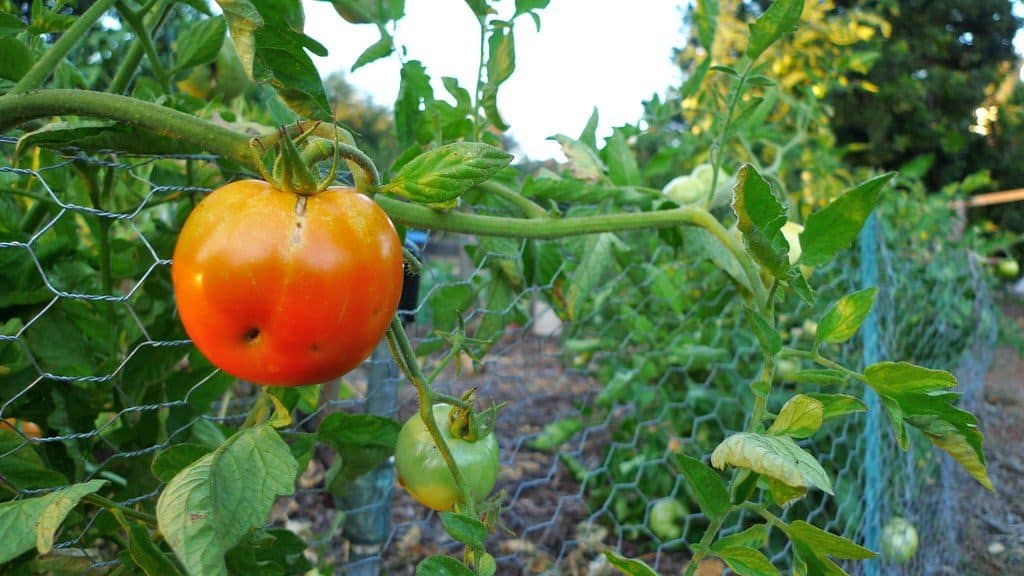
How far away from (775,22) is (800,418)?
0.79ft

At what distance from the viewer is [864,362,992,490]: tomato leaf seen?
39 centimetres

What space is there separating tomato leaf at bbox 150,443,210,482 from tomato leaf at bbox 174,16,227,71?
315 millimetres

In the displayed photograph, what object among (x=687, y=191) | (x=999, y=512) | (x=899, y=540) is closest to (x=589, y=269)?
(x=687, y=191)

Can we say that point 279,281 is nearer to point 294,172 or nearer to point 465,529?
point 294,172

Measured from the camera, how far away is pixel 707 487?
406 mm

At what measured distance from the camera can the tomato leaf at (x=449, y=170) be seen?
0.35 meters

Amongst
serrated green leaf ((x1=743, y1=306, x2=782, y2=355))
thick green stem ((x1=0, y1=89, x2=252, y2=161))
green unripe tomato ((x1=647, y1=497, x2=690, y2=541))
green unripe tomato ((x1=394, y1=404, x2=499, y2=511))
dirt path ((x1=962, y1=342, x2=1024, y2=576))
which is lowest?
green unripe tomato ((x1=647, y1=497, x2=690, y2=541))

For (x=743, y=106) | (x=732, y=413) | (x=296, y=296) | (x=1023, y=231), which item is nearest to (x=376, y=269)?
(x=296, y=296)

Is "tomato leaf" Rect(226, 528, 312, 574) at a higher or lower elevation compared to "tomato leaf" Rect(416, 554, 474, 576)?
lower

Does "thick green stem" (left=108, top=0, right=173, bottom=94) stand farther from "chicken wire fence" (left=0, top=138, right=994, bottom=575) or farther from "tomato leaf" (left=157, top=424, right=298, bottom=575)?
"tomato leaf" (left=157, top=424, right=298, bottom=575)

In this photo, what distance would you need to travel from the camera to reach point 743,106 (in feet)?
1.96

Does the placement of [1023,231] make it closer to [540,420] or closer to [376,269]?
[540,420]

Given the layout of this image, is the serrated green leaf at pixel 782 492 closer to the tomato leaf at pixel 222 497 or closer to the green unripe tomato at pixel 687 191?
the tomato leaf at pixel 222 497

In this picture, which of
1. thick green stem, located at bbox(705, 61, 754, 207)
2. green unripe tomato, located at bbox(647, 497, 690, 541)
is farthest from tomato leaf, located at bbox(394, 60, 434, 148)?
green unripe tomato, located at bbox(647, 497, 690, 541)
